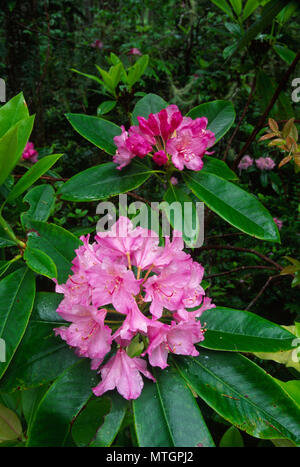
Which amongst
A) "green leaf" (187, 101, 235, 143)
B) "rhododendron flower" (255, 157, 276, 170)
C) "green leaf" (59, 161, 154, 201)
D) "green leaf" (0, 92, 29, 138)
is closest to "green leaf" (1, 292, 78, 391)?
"green leaf" (59, 161, 154, 201)

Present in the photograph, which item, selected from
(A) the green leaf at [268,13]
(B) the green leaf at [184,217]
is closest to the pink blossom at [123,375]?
(B) the green leaf at [184,217]

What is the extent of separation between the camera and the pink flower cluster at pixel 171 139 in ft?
2.59

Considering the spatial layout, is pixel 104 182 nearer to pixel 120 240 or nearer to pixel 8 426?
pixel 120 240

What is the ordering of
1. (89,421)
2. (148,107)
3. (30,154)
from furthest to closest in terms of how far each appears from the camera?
(30,154) < (148,107) < (89,421)

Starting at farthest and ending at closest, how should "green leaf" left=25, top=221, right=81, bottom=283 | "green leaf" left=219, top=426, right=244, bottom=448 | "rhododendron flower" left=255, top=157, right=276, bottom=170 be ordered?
"rhododendron flower" left=255, top=157, right=276, bottom=170
"green leaf" left=25, top=221, right=81, bottom=283
"green leaf" left=219, top=426, right=244, bottom=448

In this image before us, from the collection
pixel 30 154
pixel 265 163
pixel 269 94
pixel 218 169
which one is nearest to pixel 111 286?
pixel 218 169

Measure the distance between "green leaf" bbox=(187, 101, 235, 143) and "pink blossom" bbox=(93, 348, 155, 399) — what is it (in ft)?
2.13

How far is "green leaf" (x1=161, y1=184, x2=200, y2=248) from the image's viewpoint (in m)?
0.70

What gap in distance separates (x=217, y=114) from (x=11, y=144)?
0.61 metres

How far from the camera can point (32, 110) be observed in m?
2.24

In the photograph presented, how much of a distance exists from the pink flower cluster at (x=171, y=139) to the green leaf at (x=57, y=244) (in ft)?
0.77

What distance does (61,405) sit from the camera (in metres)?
0.55

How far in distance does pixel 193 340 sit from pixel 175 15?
3.68 meters

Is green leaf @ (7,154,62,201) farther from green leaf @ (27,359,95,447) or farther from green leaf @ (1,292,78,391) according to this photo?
green leaf @ (27,359,95,447)
